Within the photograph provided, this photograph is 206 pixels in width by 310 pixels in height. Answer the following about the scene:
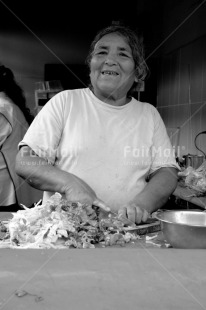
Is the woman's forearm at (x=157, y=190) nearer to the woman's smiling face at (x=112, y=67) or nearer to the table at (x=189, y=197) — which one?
the woman's smiling face at (x=112, y=67)

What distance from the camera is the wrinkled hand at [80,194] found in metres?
1.86

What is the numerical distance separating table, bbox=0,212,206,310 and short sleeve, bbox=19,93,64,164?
1.10m

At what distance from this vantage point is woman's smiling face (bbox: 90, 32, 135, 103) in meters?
2.34

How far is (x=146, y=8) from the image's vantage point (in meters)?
6.88

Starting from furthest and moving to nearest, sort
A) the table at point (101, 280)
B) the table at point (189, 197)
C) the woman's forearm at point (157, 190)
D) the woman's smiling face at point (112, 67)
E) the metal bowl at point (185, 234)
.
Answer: the table at point (189, 197) → the woman's smiling face at point (112, 67) → the woman's forearm at point (157, 190) → the metal bowl at point (185, 234) → the table at point (101, 280)

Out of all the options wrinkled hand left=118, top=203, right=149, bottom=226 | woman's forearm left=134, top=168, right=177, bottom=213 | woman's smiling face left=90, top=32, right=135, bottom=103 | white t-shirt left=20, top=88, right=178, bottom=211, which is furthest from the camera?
woman's smiling face left=90, top=32, right=135, bottom=103

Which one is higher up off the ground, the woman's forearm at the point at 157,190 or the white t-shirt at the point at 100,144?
the white t-shirt at the point at 100,144

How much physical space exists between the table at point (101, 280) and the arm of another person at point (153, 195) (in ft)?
2.22

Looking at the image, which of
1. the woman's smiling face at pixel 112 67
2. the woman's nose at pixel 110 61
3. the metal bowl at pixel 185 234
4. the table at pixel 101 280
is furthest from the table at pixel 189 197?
the table at pixel 101 280

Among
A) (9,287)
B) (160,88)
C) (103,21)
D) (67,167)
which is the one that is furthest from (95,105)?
(103,21)

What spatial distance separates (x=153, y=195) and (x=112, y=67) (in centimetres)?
76

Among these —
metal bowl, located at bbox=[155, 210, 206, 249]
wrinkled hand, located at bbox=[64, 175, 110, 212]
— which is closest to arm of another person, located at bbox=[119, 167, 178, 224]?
wrinkled hand, located at bbox=[64, 175, 110, 212]

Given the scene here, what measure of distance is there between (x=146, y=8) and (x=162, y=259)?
6.40 m

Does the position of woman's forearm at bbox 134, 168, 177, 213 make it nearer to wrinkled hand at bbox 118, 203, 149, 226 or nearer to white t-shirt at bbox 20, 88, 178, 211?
white t-shirt at bbox 20, 88, 178, 211
